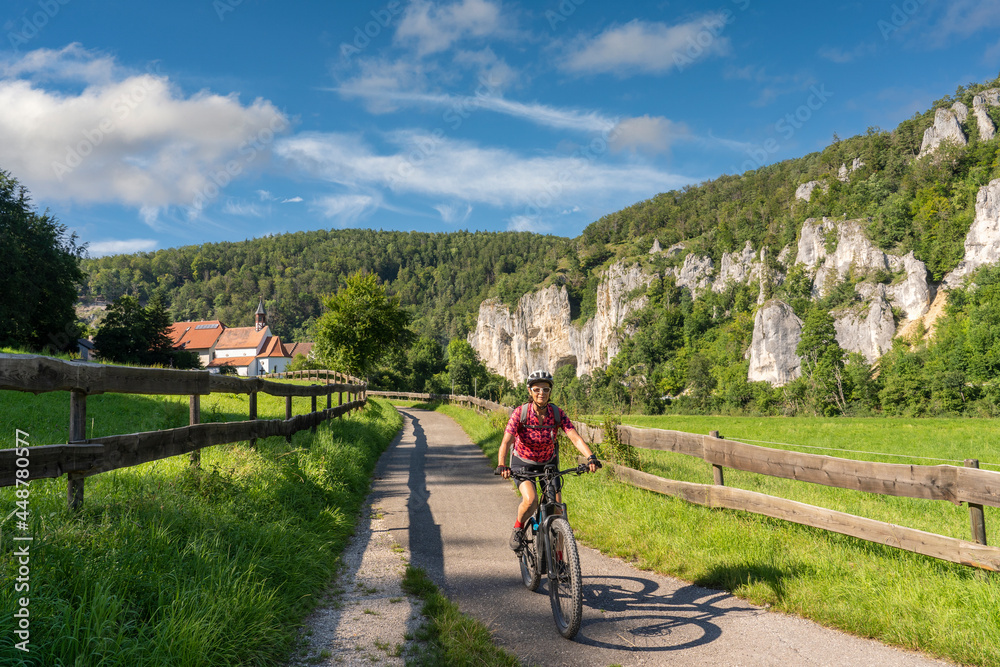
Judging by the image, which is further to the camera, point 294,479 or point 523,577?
point 294,479

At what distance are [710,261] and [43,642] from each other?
13655 cm

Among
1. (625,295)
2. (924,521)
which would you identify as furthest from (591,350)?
(924,521)

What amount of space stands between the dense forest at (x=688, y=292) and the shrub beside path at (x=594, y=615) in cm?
494

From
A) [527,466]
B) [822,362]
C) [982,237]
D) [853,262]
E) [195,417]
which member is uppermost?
[982,237]

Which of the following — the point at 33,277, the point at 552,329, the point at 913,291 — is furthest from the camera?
A: the point at 552,329

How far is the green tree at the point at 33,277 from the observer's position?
26516mm

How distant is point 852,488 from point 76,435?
5852mm

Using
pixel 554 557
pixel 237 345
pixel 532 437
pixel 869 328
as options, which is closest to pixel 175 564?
pixel 554 557

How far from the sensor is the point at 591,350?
5305 inches

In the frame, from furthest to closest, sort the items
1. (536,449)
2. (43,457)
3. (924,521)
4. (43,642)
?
1. (924,521)
2. (536,449)
3. (43,457)
4. (43,642)

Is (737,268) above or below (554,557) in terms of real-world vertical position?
above

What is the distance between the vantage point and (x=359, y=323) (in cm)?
3059

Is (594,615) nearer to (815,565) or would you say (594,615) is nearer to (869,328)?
(815,565)

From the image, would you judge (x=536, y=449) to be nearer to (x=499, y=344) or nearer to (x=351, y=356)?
(x=351, y=356)
